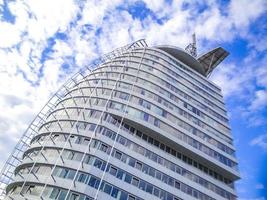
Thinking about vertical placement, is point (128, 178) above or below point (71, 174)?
above

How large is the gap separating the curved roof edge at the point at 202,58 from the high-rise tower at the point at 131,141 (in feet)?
21.9

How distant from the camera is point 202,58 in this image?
3088 inches

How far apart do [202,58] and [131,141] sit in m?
45.7

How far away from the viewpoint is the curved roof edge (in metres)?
66.1

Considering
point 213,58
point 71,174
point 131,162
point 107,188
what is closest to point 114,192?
point 107,188

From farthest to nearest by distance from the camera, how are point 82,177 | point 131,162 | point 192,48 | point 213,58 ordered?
point 192,48
point 213,58
point 131,162
point 82,177

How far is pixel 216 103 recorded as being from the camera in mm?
60312

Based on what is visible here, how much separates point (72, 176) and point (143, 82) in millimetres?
22957

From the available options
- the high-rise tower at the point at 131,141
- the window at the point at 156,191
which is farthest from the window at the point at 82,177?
the window at the point at 156,191

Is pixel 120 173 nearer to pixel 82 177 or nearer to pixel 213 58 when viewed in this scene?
pixel 82 177

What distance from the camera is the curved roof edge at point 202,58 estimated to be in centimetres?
6606

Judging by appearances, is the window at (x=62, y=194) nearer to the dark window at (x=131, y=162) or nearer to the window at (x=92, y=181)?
the window at (x=92, y=181)

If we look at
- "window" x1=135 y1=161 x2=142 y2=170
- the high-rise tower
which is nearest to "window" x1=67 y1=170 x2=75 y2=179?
the high-rise tower

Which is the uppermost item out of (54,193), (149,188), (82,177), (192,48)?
(192,48)
